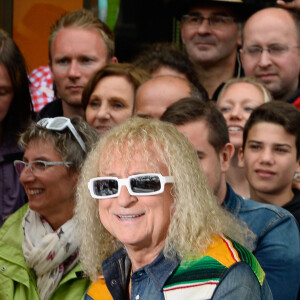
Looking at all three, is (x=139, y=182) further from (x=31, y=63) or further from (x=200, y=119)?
(x=31, y=63)

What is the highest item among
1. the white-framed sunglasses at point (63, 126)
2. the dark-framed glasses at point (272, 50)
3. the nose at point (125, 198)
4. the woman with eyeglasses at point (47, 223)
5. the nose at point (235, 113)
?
the dark-framed glasses at point (272, 50)

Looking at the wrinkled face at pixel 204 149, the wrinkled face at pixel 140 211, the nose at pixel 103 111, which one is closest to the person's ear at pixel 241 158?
the wrinkled face at pixel 204 149

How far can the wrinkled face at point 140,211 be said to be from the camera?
9.02 ft

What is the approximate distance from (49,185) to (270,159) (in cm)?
125

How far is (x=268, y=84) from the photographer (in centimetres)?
504

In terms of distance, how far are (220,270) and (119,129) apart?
0.72 meters

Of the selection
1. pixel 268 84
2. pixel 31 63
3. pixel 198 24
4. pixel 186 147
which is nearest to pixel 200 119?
pixel 186 147

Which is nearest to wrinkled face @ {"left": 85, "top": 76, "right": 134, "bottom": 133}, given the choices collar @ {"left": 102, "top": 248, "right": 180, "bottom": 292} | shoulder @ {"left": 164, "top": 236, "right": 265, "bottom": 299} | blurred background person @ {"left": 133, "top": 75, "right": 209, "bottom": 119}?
blurred background person @ {"left": 133, "top": 75, "right": 209, "bottom": 119}

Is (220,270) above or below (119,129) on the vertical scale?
below

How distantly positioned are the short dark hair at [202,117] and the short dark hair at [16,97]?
114 cm

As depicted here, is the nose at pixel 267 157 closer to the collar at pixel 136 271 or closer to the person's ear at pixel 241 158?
the person's ear at pixel 241 158

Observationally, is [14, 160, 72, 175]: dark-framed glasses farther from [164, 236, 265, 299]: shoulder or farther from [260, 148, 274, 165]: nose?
[164, 236, 265, 299]: shoulder

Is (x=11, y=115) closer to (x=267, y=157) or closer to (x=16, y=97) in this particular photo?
(x=16, y=97)

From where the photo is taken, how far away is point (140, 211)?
108 inches
